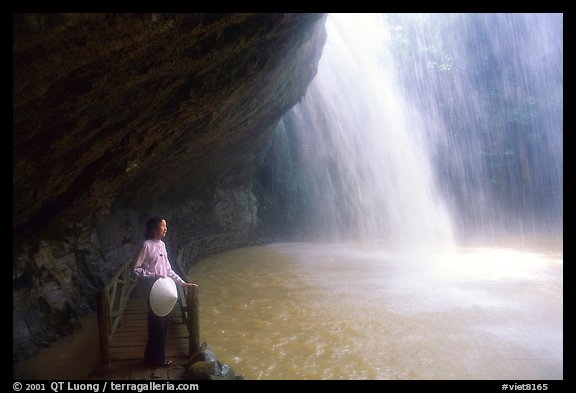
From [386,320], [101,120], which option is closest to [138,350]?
[101,120]

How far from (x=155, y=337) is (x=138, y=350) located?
86 cm

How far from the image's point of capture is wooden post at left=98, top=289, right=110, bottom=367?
4.88 meters

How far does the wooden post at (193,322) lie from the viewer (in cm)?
531

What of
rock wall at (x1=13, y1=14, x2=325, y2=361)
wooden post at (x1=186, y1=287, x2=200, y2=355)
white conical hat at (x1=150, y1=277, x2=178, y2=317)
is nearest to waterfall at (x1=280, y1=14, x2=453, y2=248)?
rock wall at (x1=13, y1=14, x2=325, y2=361)

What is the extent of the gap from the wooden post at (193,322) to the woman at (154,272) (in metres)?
0.44

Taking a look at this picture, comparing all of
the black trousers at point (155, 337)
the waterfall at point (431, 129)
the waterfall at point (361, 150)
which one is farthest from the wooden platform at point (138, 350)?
the waterfall at point (431, 129)

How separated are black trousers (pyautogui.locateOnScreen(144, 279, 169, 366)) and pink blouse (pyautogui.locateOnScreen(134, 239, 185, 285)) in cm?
14

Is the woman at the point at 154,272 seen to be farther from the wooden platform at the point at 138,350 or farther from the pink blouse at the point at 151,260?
the wooden platform at the point at 138,350

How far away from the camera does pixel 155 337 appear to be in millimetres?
4805

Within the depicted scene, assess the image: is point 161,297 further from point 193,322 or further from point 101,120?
point 101,120

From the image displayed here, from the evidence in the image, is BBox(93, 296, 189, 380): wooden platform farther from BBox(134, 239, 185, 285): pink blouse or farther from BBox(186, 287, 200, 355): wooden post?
BBox(134, 239, 185, 285): pink blouse

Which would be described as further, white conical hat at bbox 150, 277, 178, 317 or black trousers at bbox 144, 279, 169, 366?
black trousers at bbox 144, 279, 169, 366
